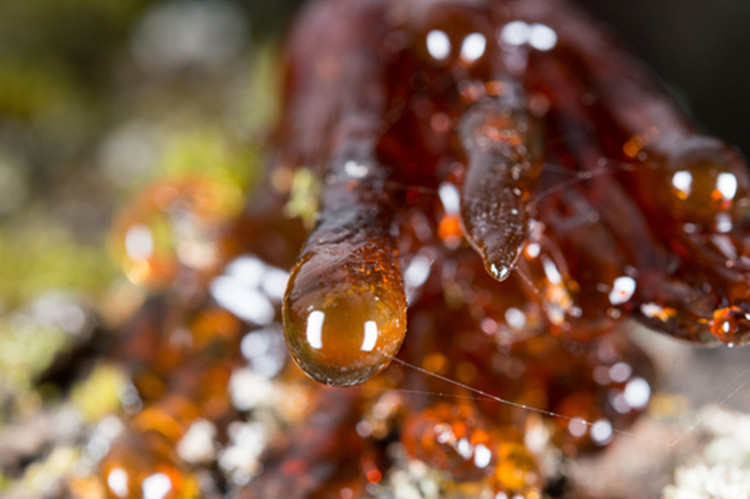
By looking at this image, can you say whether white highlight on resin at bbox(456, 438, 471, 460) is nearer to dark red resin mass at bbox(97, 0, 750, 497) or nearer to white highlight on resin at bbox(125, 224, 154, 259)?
dark red resin mass at bbox(97, 0, 750, 497)

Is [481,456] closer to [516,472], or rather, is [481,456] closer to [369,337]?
[516,472]

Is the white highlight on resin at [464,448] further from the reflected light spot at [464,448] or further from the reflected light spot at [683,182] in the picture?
the reflected light spot at [683,182]

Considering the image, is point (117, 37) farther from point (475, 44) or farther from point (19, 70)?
point (475, 44)

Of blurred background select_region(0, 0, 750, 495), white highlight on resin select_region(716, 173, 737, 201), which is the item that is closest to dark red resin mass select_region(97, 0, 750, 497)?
white highlight on resin select_region(716, 173, 737, 201)

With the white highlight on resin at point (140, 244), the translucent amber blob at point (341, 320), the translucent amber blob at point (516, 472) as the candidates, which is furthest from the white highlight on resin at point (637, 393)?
the white highlight on resin at point (140, 244)

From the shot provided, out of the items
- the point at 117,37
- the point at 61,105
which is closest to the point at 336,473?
the point at 61,105
